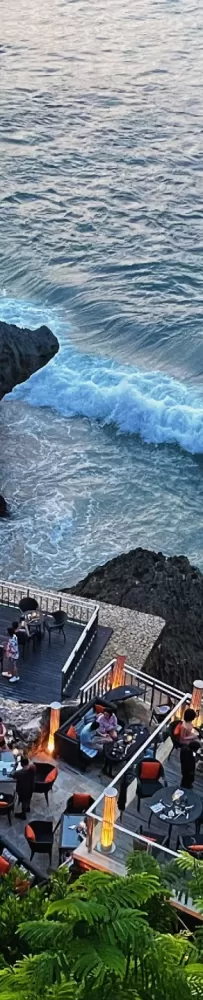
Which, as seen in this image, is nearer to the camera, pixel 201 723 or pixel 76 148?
pixel 201 723

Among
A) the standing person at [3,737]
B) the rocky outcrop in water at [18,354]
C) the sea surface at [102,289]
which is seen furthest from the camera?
the sea surface at [102,289]

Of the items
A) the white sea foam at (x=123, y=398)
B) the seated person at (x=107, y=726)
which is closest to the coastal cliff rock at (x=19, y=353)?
the white sea foam at (x=123, y=398)

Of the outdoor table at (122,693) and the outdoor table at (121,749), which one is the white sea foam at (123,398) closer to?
the outdoor table at (122,693)

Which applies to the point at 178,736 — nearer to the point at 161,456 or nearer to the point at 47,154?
the point at 161,456

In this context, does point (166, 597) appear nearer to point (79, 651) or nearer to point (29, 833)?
point (79, 651)

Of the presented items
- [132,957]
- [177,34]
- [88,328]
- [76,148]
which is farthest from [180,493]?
[177,34]

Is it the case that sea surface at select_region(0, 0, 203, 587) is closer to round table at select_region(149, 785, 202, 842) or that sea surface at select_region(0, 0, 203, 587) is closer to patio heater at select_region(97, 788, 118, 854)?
round table at select_region(149, 785, 202, 842)
